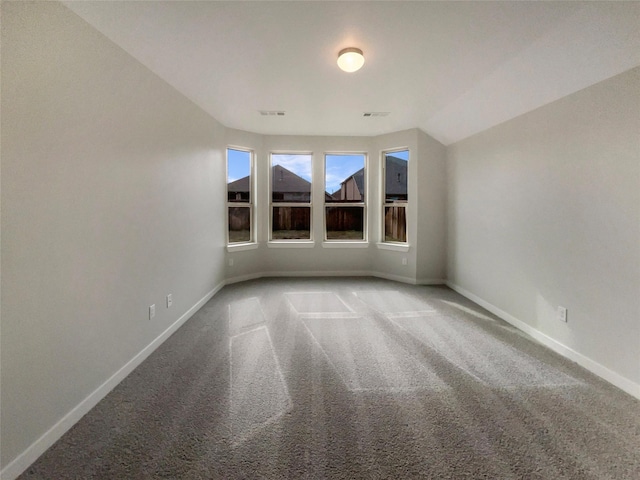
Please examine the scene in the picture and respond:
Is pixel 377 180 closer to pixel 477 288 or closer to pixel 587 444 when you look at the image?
pixel 477 288

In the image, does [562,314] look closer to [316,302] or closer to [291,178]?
[316,302]

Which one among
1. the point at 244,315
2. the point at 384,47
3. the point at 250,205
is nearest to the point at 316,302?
the point at 244,315

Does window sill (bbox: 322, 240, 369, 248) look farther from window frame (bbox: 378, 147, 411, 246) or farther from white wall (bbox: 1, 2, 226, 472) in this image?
white wall (bbox: 1, 2, 226, 472)

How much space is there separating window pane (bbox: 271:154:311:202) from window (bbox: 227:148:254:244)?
0.44 m

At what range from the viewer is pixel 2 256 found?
1253mm

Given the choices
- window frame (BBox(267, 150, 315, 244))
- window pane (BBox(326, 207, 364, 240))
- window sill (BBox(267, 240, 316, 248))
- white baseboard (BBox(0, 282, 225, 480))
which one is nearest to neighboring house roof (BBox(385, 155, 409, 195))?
window pane (BBox(326, 207, 364, 240))

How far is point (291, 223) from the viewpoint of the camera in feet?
16.9

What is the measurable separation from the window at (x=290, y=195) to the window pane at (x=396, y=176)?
1385mm

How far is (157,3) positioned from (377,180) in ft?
12.7

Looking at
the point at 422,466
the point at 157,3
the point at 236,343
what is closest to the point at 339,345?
the point at 236,343

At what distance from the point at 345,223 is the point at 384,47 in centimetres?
325

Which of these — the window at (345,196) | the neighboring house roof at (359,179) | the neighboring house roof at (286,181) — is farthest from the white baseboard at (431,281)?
the neighboring house roof at (286,181)

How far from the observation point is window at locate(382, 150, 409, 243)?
186 inches

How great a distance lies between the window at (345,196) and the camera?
16.8 feet
